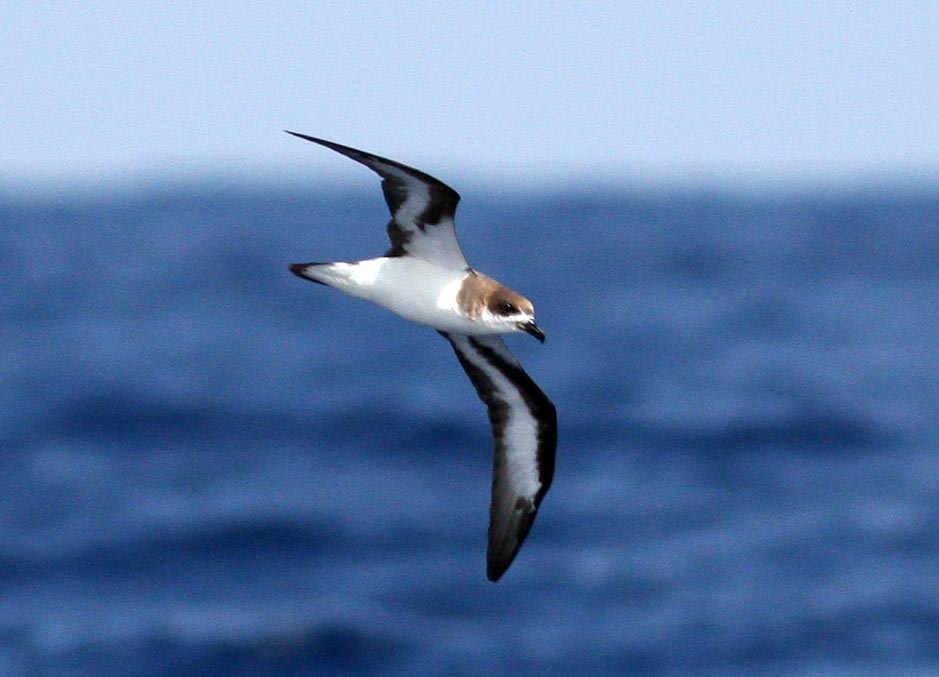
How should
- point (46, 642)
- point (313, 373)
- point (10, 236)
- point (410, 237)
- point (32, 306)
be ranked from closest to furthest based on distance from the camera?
point (410, 237)
point (46, 642)
point (313, 373)
point (32, 306)
point (10, 236)

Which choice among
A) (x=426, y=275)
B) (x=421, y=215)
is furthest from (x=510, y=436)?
(x=421, y=215)

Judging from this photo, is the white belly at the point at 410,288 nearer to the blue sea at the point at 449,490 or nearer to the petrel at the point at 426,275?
the petrel at the point at 426,275

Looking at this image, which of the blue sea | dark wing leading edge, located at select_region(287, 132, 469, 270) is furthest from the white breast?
the blue sea

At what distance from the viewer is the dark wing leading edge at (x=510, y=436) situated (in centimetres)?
1462

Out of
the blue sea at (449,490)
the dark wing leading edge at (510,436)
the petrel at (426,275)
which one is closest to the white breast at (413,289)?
the petrel at (426,275)

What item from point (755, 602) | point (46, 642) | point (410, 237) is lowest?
point (46, 642)

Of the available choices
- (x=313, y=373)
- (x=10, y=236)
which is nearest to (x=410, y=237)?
(x=313, y=373)

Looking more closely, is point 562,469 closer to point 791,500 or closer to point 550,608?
point 791,500

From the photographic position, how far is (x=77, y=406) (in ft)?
158

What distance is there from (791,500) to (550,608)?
952 cm

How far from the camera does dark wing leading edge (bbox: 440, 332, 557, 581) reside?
14.6 metres

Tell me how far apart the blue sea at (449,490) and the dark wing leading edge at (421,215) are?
17836 mm

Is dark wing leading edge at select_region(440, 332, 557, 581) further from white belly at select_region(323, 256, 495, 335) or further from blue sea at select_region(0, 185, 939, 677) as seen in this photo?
blue sea at select_region(0, 185, 939, 677)

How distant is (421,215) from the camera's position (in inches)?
517
